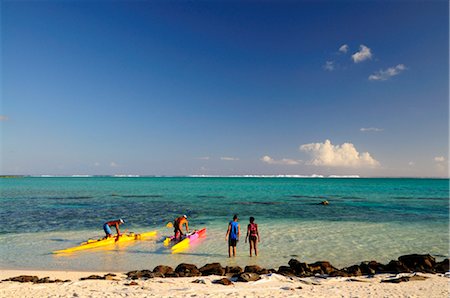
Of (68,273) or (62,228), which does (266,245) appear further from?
(62,228)

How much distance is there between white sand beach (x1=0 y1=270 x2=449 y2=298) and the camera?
954cm

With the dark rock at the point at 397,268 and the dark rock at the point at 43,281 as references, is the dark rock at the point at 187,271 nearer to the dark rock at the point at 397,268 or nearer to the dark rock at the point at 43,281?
the dark rock at the point at 43,281

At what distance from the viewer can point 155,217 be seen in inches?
1167

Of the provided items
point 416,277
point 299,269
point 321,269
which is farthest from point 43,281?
point 416,277

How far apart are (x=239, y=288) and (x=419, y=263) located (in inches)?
314

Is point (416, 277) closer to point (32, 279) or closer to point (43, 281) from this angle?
point (43, 281)

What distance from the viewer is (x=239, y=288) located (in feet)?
33.1

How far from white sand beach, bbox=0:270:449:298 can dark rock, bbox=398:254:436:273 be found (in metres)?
1.02

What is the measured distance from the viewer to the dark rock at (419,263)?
12578mm

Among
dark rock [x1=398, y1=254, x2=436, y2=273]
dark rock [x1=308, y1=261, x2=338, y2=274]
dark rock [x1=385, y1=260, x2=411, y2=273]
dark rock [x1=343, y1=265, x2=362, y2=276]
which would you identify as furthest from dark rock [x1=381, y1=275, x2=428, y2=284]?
dark rock [x1=308, y1=261, x2=338, y2=274]

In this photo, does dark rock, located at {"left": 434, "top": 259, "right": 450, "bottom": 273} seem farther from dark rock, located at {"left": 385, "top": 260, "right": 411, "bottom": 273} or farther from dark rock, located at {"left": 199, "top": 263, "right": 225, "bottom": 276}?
dark rock, located at {"left": 199, "top": 263, "right": 225, "bottom": 276}

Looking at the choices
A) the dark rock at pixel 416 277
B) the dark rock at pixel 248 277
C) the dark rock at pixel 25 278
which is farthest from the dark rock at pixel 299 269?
the dark rock at pixel 25 278

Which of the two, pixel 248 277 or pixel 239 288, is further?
pixel 248 277

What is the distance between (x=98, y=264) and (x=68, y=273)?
166cm
